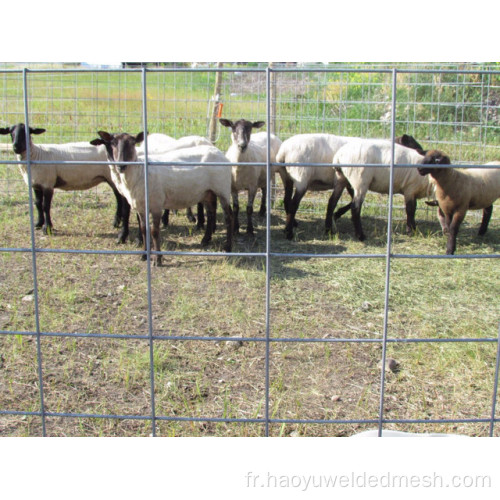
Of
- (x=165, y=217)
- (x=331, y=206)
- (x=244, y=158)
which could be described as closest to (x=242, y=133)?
(x=244, y=158)

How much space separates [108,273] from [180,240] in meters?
1.69

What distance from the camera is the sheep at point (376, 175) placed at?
809 centimetres

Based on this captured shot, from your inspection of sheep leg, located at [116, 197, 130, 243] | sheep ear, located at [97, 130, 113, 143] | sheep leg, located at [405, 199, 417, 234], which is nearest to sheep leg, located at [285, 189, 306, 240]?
sheep leg, located at [405, 199, 417, 234]

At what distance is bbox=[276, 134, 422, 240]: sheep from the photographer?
8320 millimetres

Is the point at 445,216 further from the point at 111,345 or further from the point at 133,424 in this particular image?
the point at 133,424

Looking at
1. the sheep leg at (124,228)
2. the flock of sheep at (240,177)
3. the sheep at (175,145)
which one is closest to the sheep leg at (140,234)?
the flock of sheep at (240,177)

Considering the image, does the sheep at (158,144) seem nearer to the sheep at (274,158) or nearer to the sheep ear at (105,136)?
the sheep ear at (105,136)

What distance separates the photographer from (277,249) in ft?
24.9

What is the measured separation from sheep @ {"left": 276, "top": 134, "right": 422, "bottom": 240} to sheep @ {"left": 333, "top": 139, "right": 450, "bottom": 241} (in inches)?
10.0

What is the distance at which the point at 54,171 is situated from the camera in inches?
322

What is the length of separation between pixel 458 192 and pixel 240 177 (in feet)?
9.54

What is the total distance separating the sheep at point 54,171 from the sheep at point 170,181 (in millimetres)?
1214

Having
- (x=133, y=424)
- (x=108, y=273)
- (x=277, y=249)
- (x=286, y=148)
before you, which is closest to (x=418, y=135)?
(x=286, y=148)

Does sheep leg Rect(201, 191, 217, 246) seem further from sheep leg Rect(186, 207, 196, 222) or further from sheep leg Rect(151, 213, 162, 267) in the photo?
sheep leg Rect(186, 207, 196, 222)
